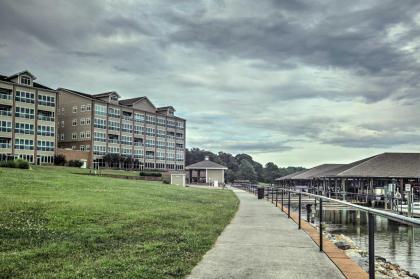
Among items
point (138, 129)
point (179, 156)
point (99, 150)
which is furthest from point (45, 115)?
point (179, 156)

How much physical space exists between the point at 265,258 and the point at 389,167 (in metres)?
44.7

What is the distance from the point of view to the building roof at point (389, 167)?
47.0 meters

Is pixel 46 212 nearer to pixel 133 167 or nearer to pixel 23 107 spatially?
pixel 23 107

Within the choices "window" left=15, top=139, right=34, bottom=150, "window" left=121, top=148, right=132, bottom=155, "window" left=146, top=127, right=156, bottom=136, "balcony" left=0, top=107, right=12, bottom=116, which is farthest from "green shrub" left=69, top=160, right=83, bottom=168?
"window" left=146, top=127, right=156, bottom=136

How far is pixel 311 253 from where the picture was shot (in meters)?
9.02

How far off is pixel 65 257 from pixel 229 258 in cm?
293

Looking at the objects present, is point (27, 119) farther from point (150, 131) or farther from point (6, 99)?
point (150, 131)

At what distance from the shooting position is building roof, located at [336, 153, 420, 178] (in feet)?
154

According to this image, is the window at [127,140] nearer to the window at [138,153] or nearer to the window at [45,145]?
the window at [138,153]

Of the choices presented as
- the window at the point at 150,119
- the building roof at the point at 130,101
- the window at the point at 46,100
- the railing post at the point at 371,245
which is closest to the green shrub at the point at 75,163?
the window at the point at 46,100

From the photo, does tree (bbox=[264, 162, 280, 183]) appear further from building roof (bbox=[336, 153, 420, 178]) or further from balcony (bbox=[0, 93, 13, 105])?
building roof (bbox=[336, 153, 420, 178])

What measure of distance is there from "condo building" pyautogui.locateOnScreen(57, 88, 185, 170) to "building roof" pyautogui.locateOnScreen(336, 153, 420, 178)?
157ft

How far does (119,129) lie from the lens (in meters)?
88.3

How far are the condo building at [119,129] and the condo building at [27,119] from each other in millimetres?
8766
